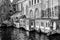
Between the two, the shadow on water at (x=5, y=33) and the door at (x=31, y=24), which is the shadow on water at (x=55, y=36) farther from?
the shadow on water at (x=5, y=33)

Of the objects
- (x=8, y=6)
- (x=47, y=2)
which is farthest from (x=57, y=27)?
(x=8, y=6)

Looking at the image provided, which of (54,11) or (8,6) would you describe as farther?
(8,6)

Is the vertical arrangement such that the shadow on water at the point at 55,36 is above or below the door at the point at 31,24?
below

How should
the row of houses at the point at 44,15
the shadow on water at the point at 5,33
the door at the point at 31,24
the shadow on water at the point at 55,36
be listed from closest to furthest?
the shadow on water at the point at 55,36 → the row of houses at the point at 44,15 → the shadow on water at the point at 5,33 → the door at the point at 31,24

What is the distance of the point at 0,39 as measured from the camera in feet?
22.9

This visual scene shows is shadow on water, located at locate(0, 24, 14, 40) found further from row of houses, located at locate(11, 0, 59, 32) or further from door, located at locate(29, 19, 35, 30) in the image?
door, located at locate(29, 19, 35, 30)

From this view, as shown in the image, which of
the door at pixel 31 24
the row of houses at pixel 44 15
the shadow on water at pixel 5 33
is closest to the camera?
the row of houses at pixel 44 15

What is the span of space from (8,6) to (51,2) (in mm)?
7497

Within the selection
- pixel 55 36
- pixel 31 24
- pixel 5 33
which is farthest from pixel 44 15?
pixel 5 33

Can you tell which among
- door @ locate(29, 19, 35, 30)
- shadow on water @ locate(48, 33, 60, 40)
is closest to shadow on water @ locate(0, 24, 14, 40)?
door @ locate(29, 19, 35, 30)

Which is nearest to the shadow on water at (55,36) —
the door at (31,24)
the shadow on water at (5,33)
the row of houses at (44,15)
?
the row of houses at (44,15)

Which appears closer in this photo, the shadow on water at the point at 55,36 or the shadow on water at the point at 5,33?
the shadow on water at the point at 55,36

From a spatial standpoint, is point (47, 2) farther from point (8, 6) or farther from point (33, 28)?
point (8, 6)

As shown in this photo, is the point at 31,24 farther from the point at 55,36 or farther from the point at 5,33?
the point at 55,36
